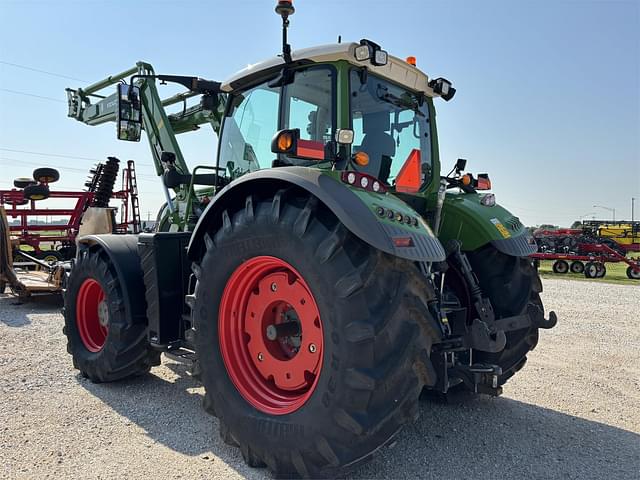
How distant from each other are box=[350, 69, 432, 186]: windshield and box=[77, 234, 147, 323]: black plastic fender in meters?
2.17

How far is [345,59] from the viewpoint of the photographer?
3197 mm

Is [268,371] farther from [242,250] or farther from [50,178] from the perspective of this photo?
[50,178]

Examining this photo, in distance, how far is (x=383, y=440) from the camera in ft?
8.00

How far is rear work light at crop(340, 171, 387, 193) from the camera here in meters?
2.73

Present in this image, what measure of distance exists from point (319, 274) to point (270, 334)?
660 mm

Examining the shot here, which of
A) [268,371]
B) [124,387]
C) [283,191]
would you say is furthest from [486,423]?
[124,387]

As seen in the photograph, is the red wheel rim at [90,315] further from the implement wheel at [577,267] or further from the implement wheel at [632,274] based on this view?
the implement wheel at [577,267]

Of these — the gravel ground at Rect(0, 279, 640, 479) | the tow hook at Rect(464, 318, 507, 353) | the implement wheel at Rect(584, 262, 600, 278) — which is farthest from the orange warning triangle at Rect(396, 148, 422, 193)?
the implement wheel at Rect(584, 262, 600, 278)

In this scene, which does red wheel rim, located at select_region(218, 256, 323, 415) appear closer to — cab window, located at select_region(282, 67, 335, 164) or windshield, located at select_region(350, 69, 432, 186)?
cab window, located at select_region(282, 67, 335, 164)

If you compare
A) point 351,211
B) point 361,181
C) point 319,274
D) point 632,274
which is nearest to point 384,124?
point 361,181

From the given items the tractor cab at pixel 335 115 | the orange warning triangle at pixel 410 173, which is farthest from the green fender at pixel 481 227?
the orange warning triangle at pixel 410 173

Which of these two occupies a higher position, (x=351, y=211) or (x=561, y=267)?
(x=351, y=211)

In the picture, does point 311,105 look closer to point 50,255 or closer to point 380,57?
point 380,57

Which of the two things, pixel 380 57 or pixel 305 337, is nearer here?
pixel 305 337
